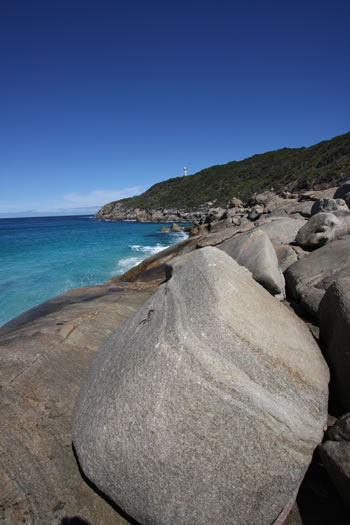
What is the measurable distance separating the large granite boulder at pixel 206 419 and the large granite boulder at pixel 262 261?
2.24 meters

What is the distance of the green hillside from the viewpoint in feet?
182

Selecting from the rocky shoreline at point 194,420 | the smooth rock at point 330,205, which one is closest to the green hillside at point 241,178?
the smooth rock at point 330,205

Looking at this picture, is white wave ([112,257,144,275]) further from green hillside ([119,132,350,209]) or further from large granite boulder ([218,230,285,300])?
green hillside ([119,132,350,209])

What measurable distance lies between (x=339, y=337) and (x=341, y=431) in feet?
3.09

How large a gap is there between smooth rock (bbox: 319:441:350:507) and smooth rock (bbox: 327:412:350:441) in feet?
0.17

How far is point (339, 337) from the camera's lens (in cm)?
270

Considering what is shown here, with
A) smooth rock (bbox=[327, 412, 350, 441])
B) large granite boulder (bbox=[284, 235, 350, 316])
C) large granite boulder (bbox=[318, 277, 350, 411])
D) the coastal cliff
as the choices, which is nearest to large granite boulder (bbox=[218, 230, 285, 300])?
large granite boulder (bbox=[284, 235, 350, 316])

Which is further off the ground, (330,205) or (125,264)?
(330,205)

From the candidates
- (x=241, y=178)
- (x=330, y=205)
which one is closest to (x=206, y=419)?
(x=330, y=205)

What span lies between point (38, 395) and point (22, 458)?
0.59m

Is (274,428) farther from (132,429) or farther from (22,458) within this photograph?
(22,458)

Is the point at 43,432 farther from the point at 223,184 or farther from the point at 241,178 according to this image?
the point at 241,178

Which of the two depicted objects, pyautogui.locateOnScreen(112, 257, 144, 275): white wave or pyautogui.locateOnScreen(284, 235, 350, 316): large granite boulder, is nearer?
pyautogui.locateOnScreen(284, 235, 350, 316): large granite boulder

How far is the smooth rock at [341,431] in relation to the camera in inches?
79.9
